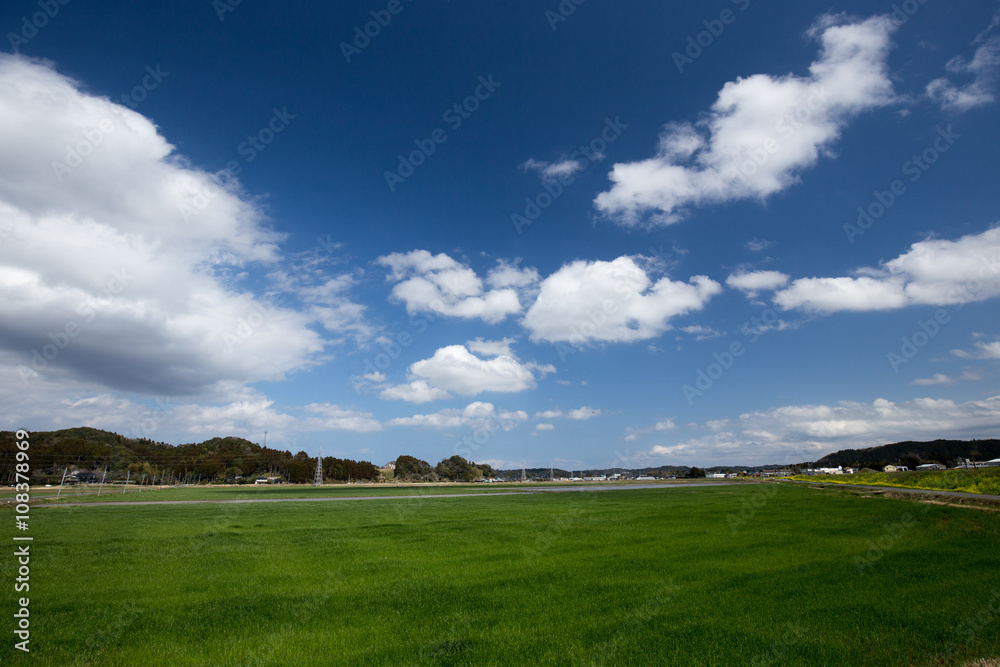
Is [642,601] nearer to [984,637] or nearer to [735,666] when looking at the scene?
[735,666]

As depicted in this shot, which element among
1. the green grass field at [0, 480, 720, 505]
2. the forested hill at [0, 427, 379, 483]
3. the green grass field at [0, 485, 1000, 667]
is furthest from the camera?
the forested hill at [0, 427, 379, 483]

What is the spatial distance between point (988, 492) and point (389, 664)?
57.3 metres

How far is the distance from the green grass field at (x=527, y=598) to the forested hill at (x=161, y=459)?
5770 inches

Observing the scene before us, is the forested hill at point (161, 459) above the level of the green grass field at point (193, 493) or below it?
above

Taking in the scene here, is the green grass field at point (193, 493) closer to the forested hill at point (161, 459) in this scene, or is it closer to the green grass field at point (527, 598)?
the green grass field at point (527, 598)

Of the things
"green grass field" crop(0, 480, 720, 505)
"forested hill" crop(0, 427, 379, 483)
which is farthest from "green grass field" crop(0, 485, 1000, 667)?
"forested hill" crop(0, 427, 379, 483)

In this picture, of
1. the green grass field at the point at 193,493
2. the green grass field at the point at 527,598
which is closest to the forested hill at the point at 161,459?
the green grass field at the point at 193,493

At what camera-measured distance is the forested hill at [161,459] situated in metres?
132

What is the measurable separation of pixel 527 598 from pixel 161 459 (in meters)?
192

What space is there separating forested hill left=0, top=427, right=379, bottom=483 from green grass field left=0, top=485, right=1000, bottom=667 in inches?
5770

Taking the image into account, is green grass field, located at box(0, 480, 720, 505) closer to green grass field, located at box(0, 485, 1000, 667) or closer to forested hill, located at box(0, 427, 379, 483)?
green grass field, located at box(0, 485, 1000, 667)

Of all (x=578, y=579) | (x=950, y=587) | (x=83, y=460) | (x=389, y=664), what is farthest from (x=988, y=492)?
(x=83, y=460)

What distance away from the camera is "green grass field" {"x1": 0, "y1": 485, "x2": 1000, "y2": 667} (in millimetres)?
9211

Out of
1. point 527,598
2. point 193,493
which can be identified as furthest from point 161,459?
point 527,598
